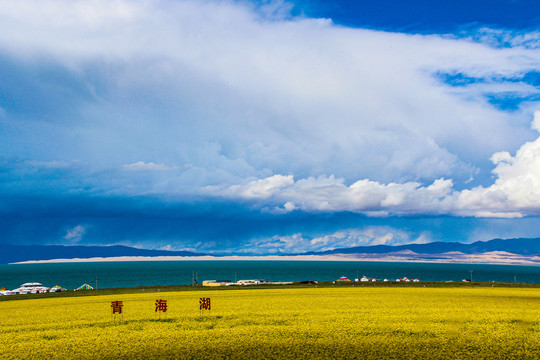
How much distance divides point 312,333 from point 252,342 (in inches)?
204

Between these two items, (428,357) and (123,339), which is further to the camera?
(123,339)

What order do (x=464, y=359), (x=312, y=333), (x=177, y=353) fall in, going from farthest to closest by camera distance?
1. (x=312, y=333)
2. (x=177, y=353)
3. (x=464, y=359)

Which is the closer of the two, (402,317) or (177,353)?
(177,353)

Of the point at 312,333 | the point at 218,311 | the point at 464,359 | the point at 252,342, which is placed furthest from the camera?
the point at 218,311

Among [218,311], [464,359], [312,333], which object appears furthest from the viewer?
[218,311]

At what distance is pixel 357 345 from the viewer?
1163 inches

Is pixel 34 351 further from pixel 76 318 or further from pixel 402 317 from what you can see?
pixel 402 317

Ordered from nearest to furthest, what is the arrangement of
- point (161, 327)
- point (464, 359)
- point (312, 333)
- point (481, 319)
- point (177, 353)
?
point (464, 359) → point (177, 353) → point (312, 333) → point (161, 327) → point (481, 319)

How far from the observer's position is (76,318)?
4412cm

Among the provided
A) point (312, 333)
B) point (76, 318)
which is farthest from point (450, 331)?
point (76, 318)

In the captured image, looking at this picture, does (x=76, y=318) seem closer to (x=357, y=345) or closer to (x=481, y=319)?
(x=357, y=345)

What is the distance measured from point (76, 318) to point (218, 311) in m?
13.7

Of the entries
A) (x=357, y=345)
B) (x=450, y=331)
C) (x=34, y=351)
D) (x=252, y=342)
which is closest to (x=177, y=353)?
(x=252, y=342)

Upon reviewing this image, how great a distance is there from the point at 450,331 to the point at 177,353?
20075 millimetres
